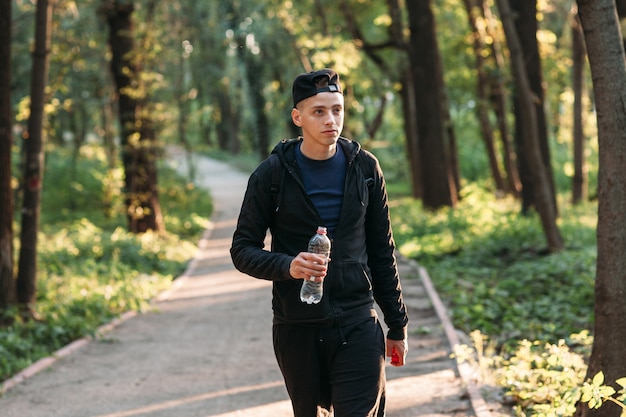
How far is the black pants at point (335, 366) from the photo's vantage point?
4254 mm

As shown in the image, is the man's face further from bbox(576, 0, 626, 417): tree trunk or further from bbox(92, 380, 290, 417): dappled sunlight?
bbox(92, 380, 290, 417): dappled sunlight

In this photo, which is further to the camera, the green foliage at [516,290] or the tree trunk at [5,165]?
the tree trunk at [5,165]

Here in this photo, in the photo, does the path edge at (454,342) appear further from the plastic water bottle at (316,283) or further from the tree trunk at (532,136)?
the plastic water bottle at (316,283)

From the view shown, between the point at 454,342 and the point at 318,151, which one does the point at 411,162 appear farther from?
the point at 318,151

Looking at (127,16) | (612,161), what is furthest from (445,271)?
(127,16)

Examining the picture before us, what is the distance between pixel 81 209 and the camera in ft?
105

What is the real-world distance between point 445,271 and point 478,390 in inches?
278

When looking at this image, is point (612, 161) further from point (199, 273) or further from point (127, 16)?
point (127, 16)

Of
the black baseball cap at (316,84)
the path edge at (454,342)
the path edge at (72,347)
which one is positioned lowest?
the path edge at (454,342)

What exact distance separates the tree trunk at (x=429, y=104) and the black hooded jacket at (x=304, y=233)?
17937 millimetres

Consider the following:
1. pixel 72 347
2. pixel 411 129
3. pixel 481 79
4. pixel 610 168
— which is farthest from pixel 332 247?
pixel 411 129

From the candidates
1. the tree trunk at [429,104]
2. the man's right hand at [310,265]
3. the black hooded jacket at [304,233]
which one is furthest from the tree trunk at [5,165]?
the tree trunk at [429,104]

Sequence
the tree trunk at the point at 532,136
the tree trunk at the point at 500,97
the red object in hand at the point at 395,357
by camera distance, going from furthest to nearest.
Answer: the tree trunk at the point at 500,97 → the tree trunk at the point at 532,136 → the red object in hand at the point at 395,357

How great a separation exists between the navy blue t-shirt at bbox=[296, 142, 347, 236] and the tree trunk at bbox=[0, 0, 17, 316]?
7.75 metres
